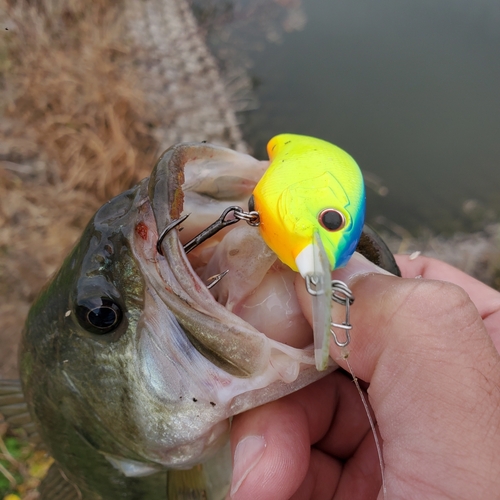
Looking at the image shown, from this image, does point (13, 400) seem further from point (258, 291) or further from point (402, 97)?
point (402, 97)

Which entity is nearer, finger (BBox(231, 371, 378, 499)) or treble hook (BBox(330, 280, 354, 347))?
treble hook (BBox(330, 280, 354, 347))

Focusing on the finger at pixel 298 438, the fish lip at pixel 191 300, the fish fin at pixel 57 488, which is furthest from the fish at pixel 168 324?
the fish fin at pixel 57 488

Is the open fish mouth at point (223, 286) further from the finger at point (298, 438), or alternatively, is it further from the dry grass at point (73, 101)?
the dry grass at point (73, 101)

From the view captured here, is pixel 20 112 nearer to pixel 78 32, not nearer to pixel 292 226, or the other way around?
pixel 78 32

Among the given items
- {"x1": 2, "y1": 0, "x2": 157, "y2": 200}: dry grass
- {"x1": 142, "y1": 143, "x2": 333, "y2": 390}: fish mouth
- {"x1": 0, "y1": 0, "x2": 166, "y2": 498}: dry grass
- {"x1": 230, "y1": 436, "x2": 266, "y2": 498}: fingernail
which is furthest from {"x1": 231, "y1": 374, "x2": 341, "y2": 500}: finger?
{"x1": 2, "y1": 0, "x2": 157, "y2": 200}: dry grass

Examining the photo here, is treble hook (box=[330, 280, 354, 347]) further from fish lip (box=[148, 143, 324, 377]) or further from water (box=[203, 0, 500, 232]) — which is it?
water (box=[203, 0, 500, 232])
